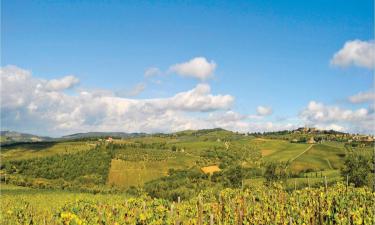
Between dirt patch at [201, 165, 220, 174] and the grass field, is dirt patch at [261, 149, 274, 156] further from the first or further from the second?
the grass field

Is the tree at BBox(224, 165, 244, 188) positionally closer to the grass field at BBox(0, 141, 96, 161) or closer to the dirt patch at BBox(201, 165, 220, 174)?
the dirt patch at BBox(201, 165, 220, 174)

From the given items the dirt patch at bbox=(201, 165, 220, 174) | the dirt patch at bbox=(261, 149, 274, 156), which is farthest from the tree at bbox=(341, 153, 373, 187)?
the dirt patch at bbox=(261, 149, 274, 156)

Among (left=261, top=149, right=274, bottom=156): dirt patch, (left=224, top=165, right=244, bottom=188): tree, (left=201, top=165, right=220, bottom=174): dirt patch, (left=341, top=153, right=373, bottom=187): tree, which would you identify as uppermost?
(left=341, top=153, right=373, bottom=187): tree

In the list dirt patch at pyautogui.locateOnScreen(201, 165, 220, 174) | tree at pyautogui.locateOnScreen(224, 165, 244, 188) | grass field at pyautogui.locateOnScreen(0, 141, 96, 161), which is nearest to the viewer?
tree at pyautogui.locateOnScreen(224, 165, 244, 188)

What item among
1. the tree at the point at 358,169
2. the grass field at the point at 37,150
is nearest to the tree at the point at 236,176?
the tree at the point at 358,169

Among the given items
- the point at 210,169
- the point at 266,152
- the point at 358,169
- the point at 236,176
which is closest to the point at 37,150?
the point at 210,169

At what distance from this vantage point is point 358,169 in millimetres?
43625

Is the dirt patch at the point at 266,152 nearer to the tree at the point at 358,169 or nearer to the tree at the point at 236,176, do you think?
the tree at the point at 236,176

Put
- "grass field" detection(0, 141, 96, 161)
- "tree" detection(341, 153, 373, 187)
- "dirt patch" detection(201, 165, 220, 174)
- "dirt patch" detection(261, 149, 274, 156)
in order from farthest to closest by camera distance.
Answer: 1. "dirt patch" detection(261, 149, 274, 156)
2. "grass field" detection(0, 141, 96, 161)
3. "dirt patch" detection(201, 165, 220, 174)
4. "tree" detection(341, 153, 373, 187)

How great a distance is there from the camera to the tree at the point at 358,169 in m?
43.1

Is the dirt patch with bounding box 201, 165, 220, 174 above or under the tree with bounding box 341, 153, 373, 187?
under

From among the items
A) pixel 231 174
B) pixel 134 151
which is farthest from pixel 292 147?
pixel 231 174

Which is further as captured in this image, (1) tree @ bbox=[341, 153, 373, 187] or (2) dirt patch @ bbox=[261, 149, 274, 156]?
(2) dirt patch @ bbox=[261, 149, 274, 156]

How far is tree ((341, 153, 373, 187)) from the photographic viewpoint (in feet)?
141
